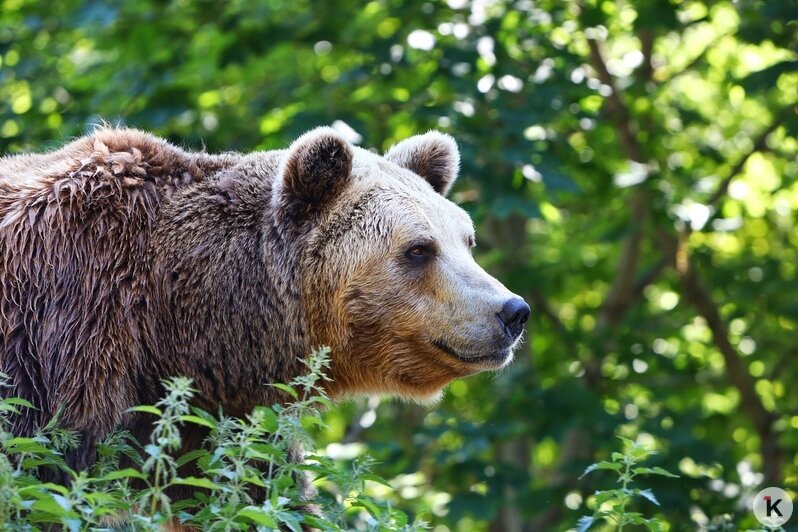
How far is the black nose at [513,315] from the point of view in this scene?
521 cm

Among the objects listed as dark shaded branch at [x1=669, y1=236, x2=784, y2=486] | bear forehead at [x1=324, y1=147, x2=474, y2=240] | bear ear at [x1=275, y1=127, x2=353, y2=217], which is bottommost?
dark shaded branch at [x1=669, y1=236, x2=784, y2=486]

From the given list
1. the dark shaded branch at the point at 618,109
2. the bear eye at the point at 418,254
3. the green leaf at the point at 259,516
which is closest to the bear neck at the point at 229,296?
the bear eye at the point at 418,254

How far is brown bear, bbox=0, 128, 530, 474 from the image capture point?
4828mm

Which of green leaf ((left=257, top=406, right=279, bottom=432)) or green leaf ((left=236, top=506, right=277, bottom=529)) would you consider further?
green leaf ((left=257, top=406, right=279, bottom=432))

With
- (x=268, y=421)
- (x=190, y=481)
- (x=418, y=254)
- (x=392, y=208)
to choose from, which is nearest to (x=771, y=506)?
(x=418, y=254)

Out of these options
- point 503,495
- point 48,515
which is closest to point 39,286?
point 48,515

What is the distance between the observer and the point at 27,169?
536 cm

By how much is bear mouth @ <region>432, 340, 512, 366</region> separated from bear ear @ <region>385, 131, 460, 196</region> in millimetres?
1189

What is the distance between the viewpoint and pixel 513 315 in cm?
521

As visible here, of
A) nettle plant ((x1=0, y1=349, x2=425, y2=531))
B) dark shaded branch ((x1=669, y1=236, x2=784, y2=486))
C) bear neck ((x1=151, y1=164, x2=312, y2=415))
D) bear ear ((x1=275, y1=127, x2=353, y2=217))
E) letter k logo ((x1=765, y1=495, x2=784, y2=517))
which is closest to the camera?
nettle plant ((x1=0, y1=349, x2=425, y2=531))

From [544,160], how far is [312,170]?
365cm

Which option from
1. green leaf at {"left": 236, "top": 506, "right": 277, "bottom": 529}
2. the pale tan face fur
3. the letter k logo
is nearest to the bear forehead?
the pale tan face fur

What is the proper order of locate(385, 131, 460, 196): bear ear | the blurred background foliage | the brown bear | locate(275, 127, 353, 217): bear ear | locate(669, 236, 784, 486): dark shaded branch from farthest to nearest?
locate(669, 236, 784, 486): dark shaded branch → the blurred background foliage → locate(385, 131, 460, 196): bear ear → locate(275, 127, 353, 217): bear ear → the brown bear

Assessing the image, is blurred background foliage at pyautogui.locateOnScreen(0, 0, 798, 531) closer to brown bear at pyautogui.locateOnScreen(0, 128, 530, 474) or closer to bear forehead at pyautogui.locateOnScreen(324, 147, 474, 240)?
bear forehead at pyautogui.locateOnScreen(324, 147, 474, 240)
